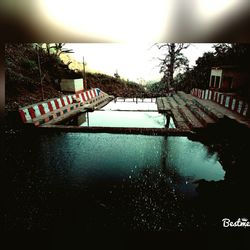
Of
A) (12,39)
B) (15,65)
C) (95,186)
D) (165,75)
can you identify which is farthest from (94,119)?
(165,75)


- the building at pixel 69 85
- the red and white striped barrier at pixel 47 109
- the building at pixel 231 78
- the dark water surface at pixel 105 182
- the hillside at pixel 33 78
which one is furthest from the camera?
the building at pixel 231 78

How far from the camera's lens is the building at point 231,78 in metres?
18.0

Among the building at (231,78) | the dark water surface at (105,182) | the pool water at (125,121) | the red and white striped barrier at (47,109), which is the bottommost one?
the pool water at (125,121)

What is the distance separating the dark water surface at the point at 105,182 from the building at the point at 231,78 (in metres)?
14.8

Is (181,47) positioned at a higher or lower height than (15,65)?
higher

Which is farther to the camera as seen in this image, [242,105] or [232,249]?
[242,105]

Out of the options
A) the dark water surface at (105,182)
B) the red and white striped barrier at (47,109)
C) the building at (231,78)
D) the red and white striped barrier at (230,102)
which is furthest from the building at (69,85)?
the building at (231,78)

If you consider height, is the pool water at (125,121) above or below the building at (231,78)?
below

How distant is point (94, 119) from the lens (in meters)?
9.34

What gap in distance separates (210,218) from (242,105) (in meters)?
7.09

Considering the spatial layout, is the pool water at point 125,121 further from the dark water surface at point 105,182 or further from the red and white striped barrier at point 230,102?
the red and white striped barrier at point 230,102

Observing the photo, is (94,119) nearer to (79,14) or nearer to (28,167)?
(28,167)

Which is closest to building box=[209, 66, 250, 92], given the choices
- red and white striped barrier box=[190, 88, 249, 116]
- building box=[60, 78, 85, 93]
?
red and white striped barrier box=[190, 88, 249, 116]

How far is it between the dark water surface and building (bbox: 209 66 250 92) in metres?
14.8
